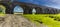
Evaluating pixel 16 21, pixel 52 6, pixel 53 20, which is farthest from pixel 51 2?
pixel 16 21

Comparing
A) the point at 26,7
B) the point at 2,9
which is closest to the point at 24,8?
the point at 26,7

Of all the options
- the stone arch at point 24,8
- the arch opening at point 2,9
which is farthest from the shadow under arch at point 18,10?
the arch opening at point 2,9

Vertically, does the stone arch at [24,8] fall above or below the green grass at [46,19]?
above

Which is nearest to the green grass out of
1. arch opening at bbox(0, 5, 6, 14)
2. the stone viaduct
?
the stone viaduct

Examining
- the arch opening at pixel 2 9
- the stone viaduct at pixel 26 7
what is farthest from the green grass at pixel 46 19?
the arch opening at pixel 2 9

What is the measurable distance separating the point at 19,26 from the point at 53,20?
47cm

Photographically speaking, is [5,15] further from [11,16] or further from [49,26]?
[49,26]

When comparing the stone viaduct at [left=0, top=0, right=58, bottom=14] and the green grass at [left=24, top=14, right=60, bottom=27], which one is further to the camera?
the stone viaduct at [left=0, top=0, right=58, bottom=14]

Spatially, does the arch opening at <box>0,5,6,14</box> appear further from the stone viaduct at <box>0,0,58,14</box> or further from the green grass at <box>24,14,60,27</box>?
the green grass at <box>24,14,60,27</box>

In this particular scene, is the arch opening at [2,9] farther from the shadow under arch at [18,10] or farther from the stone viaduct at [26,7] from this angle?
the shadow under arch at [18,10]

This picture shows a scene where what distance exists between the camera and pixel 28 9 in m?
2.19

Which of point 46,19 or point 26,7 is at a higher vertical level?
point 26,7

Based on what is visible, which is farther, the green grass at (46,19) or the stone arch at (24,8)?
the stone arch at (24,8)

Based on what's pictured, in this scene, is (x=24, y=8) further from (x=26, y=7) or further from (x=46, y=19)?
(x=46, y=19)
